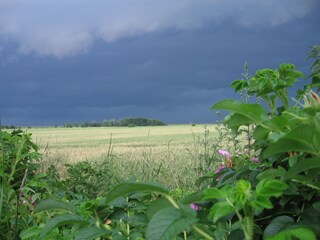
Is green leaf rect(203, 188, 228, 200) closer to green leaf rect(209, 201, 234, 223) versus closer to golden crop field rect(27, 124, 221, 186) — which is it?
green leaf rect(209, 201, 234, 223)

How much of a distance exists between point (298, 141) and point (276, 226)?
1.04 ft

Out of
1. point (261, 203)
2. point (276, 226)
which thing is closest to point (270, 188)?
point (261, 203)

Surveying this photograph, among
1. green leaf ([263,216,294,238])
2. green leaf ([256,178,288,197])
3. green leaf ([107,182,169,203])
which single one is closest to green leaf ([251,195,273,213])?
green leaf ([256,178,288,197])

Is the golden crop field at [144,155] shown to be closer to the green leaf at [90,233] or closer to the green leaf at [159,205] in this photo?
the green leaf at [90,233]

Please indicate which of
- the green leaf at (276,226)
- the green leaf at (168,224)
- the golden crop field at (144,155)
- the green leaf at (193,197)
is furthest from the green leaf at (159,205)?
the golden crop field at (144,155)

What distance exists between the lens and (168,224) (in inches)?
24.1

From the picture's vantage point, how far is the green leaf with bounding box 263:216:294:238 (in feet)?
3.12

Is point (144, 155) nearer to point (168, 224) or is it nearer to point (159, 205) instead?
point (159, 205)

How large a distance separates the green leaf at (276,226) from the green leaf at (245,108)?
224mm

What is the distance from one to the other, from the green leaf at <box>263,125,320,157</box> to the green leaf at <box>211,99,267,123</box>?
0.14m

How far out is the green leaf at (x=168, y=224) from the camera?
600 mm

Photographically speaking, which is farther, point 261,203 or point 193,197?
point 193,197

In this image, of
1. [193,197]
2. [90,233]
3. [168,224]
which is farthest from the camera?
[90,233]

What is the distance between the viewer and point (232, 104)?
0.83 m
